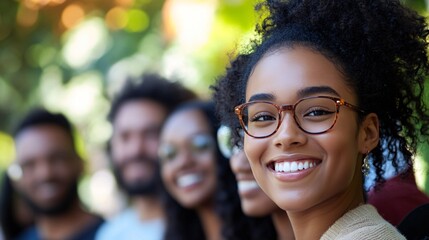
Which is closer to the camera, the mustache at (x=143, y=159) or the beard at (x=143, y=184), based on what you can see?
the beard at (x=143, y=184)

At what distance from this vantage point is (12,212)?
7.47 metres

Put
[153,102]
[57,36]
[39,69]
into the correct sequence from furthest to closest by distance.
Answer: [39,69] → [57,36] → [153,102]

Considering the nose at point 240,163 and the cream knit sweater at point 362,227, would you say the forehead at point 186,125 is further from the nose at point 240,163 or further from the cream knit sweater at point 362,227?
the cream knit sweater at point 362,227

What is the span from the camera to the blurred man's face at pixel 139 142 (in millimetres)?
6418

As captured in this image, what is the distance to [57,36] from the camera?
26.0 feet

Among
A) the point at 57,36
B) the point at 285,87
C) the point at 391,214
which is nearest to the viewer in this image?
the point at 285,87

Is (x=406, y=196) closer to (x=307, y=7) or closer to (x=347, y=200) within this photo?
(x=347, y=200)

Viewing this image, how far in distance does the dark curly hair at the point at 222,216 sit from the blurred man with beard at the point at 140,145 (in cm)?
89

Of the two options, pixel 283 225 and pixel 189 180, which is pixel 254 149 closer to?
pixel 283 225

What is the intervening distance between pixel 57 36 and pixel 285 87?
5.29m

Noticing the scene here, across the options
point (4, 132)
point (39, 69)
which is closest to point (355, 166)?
point (39, 69)

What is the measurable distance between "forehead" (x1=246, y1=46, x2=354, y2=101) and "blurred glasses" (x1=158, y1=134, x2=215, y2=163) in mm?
1948

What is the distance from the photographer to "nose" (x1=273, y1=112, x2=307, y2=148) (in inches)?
113

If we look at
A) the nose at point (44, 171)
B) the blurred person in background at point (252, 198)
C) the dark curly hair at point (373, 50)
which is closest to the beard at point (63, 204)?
the nose at point (44, 171)
